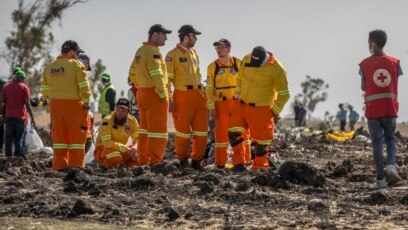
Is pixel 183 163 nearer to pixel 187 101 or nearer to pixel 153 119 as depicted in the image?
pixel 153 119

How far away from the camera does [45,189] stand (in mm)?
11484

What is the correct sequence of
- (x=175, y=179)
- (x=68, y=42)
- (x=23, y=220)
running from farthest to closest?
(x=68, y=42) < (x=175, y=179) < (x=23, y=220)

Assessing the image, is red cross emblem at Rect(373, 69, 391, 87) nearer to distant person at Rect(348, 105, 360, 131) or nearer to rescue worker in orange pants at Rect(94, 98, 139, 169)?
rescue worker in orange pants at Rect(94, 98, 139, 169)

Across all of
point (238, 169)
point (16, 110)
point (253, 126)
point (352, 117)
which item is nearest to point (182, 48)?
point (253, 126)

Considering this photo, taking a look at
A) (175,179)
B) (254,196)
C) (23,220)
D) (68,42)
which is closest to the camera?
(23,220)

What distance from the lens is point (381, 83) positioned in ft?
38.7

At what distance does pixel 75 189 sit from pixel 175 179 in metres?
1.78

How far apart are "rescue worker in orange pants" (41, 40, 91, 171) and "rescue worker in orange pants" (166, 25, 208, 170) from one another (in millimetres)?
1354

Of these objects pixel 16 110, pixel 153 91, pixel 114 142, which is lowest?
pixel 114 142

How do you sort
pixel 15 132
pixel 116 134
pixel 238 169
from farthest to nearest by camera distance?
pixel 15 132 → pixel 116 134 → pixel 238 169

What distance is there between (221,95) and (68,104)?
7.71 ft

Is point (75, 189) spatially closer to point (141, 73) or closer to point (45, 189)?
point (45, 189)

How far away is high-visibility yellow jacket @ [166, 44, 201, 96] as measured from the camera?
1466 cm

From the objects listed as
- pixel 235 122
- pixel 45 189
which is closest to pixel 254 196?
pixel 45 189
